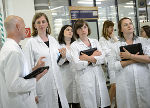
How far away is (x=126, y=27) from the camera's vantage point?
2.46 m

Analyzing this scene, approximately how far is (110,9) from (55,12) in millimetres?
2723

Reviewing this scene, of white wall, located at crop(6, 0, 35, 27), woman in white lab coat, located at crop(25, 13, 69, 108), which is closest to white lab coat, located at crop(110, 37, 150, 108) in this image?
woman in white lab coat, located at crop(25, 13, 69, 108)

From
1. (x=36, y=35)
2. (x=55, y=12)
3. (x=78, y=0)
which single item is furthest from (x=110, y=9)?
(x=36, y=35)

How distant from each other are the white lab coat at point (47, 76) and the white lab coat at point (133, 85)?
797 millimetres

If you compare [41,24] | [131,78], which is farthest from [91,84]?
[41,24]

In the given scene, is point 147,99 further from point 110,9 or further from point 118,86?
point 110,9

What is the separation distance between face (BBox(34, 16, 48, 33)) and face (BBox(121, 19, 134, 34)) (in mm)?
1074

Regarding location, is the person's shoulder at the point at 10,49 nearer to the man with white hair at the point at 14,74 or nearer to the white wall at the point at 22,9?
the man with white hair at the point at 14,74

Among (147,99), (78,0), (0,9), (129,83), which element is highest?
(78,0)

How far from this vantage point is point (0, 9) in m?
4.02

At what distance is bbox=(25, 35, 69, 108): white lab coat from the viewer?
2303mm

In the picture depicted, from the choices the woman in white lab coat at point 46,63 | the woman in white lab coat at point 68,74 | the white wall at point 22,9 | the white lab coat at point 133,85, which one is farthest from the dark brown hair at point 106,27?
the white wall at point 22,9

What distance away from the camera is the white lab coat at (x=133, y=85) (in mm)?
2348

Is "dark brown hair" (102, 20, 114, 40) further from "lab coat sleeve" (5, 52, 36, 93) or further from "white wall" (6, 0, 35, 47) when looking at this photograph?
"lab coat sleeve" (5, 52, 36, 93)
